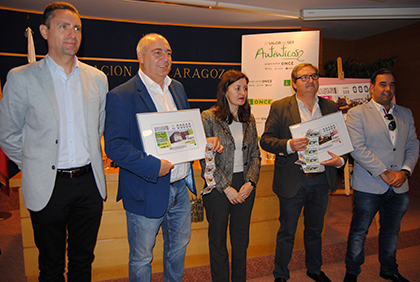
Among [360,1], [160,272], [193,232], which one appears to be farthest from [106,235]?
[360,1]

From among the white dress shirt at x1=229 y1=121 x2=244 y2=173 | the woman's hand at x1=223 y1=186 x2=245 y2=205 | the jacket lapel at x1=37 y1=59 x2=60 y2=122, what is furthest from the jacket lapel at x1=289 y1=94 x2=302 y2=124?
the jacket lapel at x1=37 y1=59 x2=60 y2=122

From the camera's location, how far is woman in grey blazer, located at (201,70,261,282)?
2.03 meters

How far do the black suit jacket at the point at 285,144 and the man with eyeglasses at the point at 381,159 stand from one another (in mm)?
257

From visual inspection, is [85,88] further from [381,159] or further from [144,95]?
[381,159]

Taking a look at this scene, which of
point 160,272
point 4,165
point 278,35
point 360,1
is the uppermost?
point 360,1

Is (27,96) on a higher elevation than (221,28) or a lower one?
lower

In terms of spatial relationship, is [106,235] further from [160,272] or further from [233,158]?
[233,158]

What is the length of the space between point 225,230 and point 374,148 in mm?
1444

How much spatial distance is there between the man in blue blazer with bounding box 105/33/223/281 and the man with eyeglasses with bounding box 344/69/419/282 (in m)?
1.32

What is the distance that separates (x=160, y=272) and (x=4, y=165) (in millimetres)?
1661

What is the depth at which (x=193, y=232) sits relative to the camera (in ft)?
8.50

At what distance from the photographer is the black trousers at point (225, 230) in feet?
6.67

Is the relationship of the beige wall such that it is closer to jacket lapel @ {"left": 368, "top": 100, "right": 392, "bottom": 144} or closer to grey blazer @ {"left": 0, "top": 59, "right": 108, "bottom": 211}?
jacket lapel @ {"left": 368, "top": 100, "right": 392, "bottom": 144}

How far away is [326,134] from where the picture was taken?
212 centimetres
